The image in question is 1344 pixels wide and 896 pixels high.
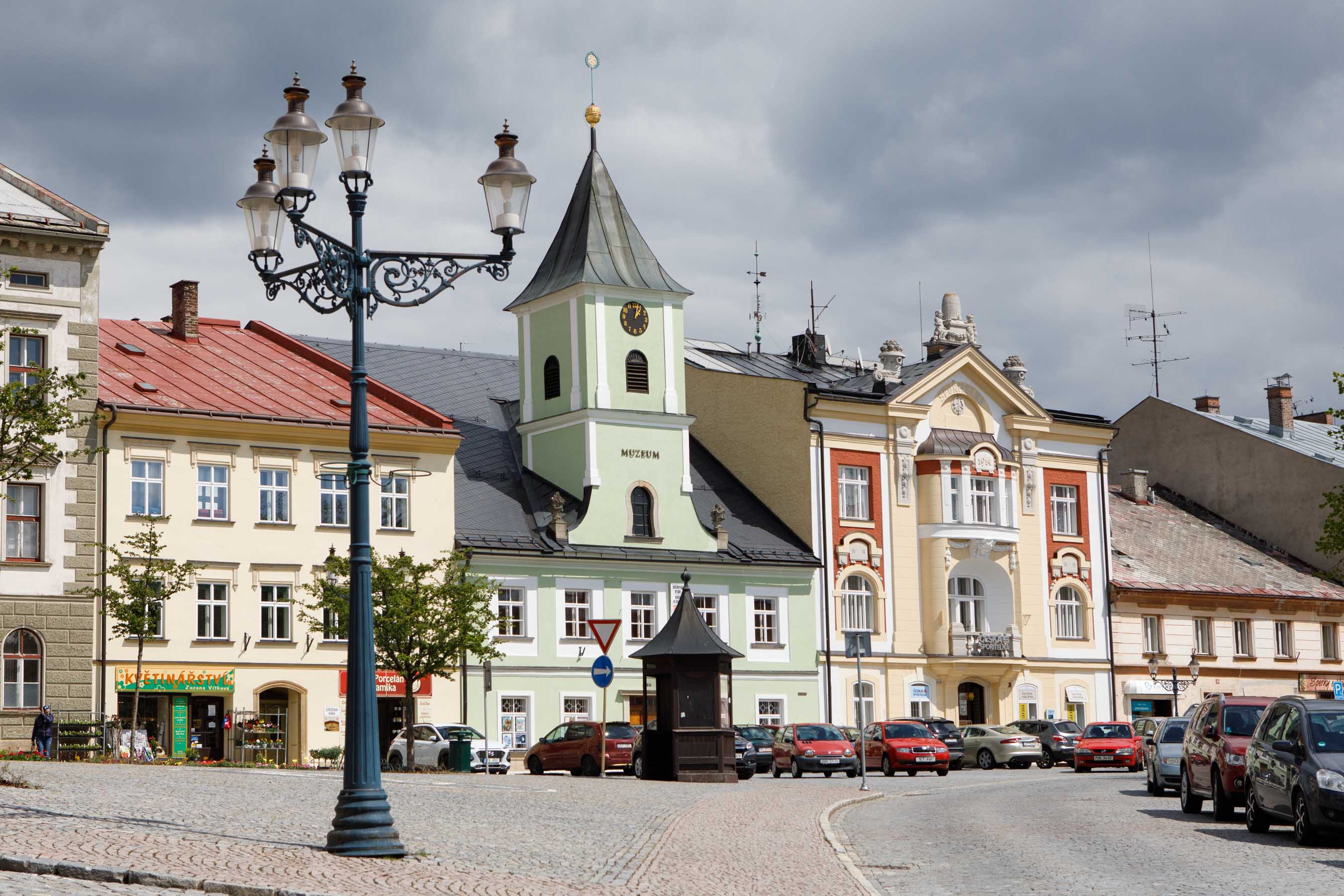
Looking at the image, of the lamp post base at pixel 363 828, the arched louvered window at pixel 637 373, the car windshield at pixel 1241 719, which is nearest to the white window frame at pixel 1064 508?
the arched louvered window at pixel 637 373

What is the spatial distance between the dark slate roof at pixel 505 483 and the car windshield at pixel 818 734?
11.7 meters

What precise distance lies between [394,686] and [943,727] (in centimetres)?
1509

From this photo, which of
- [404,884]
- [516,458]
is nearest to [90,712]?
[516,458]

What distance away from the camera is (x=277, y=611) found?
49.7 m

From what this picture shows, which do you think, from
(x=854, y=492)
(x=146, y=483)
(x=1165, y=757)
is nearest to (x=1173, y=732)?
(x=1165, y=757)

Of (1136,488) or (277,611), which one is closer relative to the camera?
(277,611)

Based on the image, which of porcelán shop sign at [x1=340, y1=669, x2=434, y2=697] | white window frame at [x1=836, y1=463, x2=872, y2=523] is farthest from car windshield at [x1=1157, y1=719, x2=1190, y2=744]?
white window frame at [x1=836, y1=463, x2=872, y2=523]

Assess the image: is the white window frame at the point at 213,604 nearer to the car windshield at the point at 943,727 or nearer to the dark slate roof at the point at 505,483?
the dark slate roof at the point at 505,483

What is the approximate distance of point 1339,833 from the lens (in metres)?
20.3

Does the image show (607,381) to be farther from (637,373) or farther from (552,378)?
(552,378)

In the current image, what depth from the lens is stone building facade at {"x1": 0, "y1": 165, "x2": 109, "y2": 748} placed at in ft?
148

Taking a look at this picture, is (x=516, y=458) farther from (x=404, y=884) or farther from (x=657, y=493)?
(x=404, y=884)

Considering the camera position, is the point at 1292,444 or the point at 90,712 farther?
the point at 1292,444

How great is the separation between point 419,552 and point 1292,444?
40696 mm
